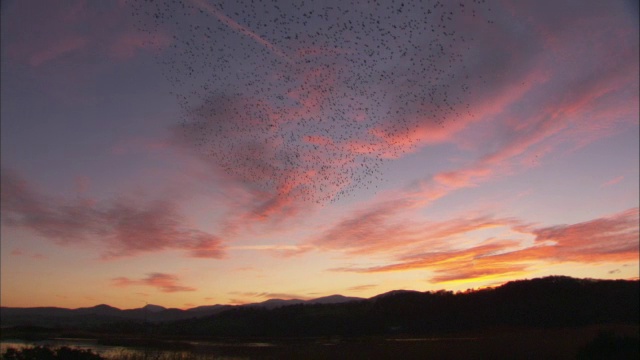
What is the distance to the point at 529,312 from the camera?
80.2m

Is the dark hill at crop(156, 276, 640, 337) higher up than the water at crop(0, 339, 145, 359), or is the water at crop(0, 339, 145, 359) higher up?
the dark hill at crop(156, 276, 640, 337)

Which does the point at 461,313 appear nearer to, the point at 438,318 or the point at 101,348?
the point at 438,318

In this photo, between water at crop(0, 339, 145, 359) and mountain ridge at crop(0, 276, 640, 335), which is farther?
mountain ridge at crop(0, 276, 640, 335)

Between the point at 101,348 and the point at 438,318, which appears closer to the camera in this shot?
the point at 101,348

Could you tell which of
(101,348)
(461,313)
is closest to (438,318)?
(461,313)

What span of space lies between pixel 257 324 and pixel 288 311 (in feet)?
27.6

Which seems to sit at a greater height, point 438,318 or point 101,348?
point 438,318

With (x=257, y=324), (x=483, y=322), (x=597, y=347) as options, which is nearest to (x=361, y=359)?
(x=597, y=347)

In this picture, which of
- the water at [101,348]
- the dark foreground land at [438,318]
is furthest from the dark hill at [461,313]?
the water at [101,348]

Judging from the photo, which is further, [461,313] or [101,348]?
[461,313]

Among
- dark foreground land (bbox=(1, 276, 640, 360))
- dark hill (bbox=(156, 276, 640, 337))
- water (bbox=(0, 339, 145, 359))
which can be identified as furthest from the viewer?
dark hill (bbox=(156, 276, 640, 337))

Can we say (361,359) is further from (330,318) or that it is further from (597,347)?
(330,318)

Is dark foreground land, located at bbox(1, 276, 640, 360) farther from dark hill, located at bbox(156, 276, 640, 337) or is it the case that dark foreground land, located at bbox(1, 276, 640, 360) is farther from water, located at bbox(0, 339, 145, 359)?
water, located at bbox(0, 339, 145, 359)

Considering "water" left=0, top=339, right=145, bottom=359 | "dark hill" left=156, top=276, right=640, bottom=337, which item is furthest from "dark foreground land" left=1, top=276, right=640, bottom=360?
"water" left=0, top=339, right=145, bottom=359
